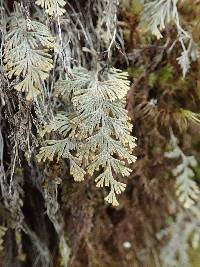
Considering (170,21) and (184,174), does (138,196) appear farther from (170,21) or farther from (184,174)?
(170,21)

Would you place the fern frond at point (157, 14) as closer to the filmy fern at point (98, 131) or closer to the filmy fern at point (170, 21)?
the filmy fern at point (170, 21)

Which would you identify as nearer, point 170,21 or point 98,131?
point 98,131

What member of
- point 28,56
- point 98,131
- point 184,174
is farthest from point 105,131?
point 184,174

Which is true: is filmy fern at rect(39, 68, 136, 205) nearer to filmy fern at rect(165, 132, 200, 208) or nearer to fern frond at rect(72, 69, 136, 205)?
fern frond at rect(72, 69, 136, 205)

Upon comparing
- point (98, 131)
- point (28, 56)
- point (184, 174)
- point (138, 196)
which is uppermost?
point (28, 56)

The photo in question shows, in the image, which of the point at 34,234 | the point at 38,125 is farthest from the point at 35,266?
the point at 38,125

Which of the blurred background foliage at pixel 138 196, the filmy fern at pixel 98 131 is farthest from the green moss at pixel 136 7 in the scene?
the filmy fern at pixel 98 131

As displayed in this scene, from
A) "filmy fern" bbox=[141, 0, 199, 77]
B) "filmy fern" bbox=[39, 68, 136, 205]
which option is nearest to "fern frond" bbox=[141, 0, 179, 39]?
"filmy fern" bbox=[141, 0, 199, 77]
